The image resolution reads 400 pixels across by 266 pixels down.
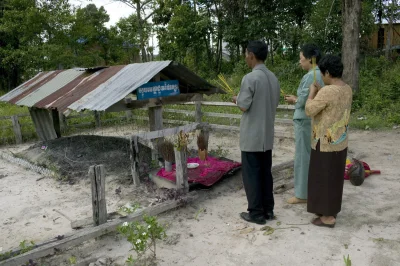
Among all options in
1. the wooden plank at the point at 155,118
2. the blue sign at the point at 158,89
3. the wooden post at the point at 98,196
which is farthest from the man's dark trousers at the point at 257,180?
the wooden plank at the point at 155,118

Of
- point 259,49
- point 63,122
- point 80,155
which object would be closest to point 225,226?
point 259,49

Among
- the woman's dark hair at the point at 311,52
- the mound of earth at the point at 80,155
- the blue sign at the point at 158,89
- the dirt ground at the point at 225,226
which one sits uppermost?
the woman's dark hair at the point at 311,52

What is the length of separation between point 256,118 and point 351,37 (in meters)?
7.78

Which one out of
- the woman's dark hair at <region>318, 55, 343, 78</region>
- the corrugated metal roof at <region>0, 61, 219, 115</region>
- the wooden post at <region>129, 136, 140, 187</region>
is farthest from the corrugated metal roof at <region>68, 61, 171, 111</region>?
the woman's dark hair at <region>318, 55, 343, 78</region>

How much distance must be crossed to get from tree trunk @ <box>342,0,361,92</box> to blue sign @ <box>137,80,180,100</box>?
6.26m

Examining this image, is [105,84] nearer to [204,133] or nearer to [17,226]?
[204,133]

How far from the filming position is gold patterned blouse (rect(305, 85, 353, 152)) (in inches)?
134

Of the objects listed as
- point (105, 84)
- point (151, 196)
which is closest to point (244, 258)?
point (151, 196)

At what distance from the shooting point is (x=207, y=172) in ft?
18.1

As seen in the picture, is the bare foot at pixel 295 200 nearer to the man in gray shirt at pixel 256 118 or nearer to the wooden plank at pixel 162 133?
the man in gray shirt at pixel 256 118

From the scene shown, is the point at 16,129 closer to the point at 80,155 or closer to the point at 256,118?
the point at 80,155

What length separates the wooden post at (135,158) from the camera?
211 inches

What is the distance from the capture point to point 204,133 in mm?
5957

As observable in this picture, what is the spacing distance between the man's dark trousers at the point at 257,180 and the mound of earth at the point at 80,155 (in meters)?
2.89
